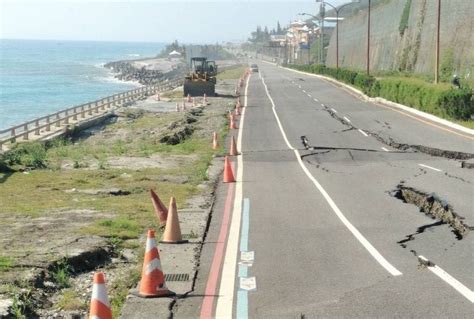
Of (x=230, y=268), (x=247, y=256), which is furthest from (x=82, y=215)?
(x=230, y=268)

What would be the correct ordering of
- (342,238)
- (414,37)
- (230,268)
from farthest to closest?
(414,37), (342,238), (230,268)

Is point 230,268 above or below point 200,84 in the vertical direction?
above

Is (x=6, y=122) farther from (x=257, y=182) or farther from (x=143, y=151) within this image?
(x=257, y=182)

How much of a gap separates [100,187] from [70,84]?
115500 mm

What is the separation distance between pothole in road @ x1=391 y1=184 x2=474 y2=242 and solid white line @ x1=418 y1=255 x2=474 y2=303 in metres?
1.43

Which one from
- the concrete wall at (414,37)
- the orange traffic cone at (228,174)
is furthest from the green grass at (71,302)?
the concrete wall at (414,37)

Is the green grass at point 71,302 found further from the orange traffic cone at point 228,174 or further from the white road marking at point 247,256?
the orange traffic cone at point 228,174

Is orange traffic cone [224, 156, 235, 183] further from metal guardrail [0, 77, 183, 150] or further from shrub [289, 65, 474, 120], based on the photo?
Result: shrub [289, 65, 474, 120]

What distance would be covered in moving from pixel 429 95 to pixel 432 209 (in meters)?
22.7

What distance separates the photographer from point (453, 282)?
821cm

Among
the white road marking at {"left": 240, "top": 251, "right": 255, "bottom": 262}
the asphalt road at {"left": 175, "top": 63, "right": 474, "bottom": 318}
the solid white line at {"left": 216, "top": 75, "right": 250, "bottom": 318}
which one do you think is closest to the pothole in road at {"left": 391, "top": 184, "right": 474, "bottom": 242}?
the asphalt road at {"left": 175, "top": 63, "right": 474, "bottom": 318}

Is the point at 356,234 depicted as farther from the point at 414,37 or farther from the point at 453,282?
the point at 414,37

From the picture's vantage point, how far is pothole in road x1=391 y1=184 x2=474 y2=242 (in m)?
11.2

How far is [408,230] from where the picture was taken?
37.1 feet
